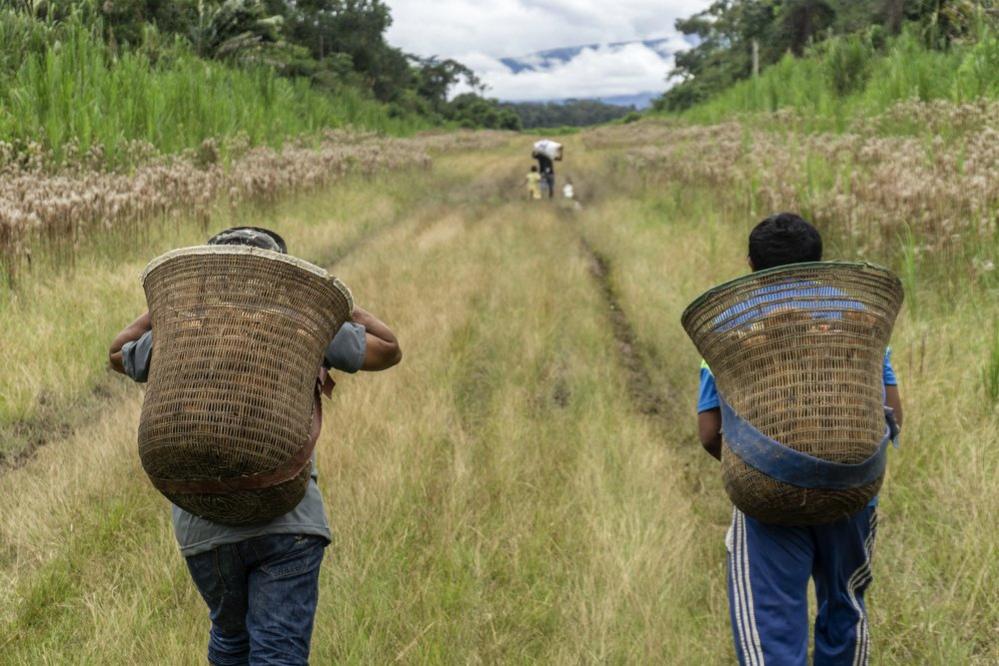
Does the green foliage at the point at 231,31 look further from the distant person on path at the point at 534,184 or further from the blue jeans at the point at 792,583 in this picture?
the blue jeans at the point at 792,583

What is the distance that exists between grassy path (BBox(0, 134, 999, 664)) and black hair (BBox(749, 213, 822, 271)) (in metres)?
1.41

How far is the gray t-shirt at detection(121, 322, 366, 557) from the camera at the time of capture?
2027mm

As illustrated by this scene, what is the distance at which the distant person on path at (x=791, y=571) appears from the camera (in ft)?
7.33

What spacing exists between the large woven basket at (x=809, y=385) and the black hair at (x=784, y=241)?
8.3 inches

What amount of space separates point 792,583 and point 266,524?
142 cm

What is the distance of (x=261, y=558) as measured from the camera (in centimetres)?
205

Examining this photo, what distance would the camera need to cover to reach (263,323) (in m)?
1.84

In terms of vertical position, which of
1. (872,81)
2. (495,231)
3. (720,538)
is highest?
(872,81)

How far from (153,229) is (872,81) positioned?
11.1 meters

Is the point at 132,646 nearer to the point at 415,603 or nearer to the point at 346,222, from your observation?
the point at 415,603

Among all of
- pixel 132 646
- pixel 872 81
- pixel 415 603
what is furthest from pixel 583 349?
pixel 872 81

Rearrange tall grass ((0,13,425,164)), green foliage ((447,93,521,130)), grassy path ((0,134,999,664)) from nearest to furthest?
1. grassy path ((0,134,999,664))
2. tall grass ((0,13,425,164))
3. green foliage ((447,93,521,130))

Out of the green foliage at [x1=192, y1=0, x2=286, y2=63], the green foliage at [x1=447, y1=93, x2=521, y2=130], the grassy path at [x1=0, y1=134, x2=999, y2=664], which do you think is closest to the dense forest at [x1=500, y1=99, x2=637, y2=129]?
the green foliage at [x1=447, y1=93, x2=521, y2=130]

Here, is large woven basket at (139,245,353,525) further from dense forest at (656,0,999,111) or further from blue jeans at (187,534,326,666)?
dense forest at (656,0,999,111)
